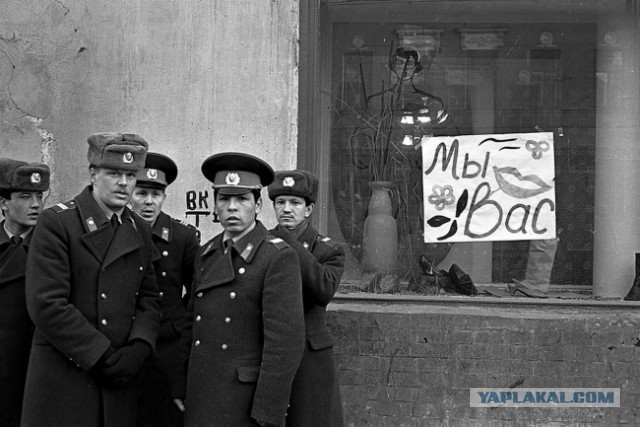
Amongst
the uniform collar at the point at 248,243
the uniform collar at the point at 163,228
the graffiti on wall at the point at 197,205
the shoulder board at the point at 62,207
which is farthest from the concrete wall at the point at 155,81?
the shoulder board at the point at 62,207

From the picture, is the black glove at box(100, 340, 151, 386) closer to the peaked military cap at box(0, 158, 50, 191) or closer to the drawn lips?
the peaked military cap at box(0, 158, 50, 191)

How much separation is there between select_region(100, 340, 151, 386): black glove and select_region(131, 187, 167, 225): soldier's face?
0.87m

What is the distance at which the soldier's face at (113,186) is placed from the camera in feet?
12.7

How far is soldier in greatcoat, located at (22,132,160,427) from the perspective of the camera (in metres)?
3.63

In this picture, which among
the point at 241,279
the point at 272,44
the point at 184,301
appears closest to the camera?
the point at 241,279

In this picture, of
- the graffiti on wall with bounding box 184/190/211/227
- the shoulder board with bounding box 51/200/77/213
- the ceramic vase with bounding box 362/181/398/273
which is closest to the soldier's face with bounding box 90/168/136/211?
the shoulder board with bounding box 51/200/77/213

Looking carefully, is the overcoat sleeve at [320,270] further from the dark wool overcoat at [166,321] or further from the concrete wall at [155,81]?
the concrete wall at [155,81]

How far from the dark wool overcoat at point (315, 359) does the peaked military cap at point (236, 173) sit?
15.7 inches

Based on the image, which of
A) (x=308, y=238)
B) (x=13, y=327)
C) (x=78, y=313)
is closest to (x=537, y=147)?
(x=308, y=238)

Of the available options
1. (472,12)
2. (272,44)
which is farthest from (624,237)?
(272,44)

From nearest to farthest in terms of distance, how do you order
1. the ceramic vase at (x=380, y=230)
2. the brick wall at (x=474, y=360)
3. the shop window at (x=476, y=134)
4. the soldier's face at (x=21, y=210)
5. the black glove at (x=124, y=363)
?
the black glove at (x=124, y=363)
the soldier's face at (x=21, y=210)
the brick wall at (x=474, y=360)
the shop window at (x=476, y=134)
the ceramic vase at (x=380, y=230)

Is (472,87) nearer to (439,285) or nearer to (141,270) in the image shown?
(439,285)

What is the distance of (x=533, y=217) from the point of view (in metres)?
5.88

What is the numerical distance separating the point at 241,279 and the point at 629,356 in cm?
293
